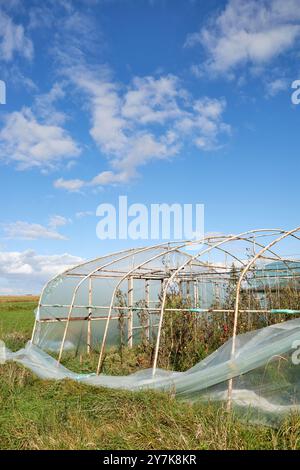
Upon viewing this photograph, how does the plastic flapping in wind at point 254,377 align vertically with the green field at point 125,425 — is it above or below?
above

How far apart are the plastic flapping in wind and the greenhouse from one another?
0.5 inches

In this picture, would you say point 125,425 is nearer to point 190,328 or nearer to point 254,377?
point 254,377

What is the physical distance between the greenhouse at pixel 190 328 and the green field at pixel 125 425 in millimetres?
464

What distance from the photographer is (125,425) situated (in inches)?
194

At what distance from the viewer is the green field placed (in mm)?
4441

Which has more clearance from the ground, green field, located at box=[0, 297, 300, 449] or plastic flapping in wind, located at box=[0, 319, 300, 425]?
plastic flapping in wind, located at box=[0, 319, 300, 425]

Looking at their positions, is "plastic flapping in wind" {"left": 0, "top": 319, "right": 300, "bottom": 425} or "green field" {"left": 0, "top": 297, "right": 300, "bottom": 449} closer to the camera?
"green field" {"left": 0, "top": 297, "right": 300, "bottom": 449}

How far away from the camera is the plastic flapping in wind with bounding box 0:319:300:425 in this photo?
5238mm

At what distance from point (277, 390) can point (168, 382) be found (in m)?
1.62

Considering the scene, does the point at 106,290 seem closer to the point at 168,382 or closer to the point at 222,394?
the point at 168,382

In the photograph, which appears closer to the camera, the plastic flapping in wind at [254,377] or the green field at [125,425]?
the green field at [125,425]

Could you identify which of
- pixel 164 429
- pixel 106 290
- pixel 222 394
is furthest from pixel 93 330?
pixel 164 429

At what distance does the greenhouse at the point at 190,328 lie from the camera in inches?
216

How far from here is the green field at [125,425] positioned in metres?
4.44
